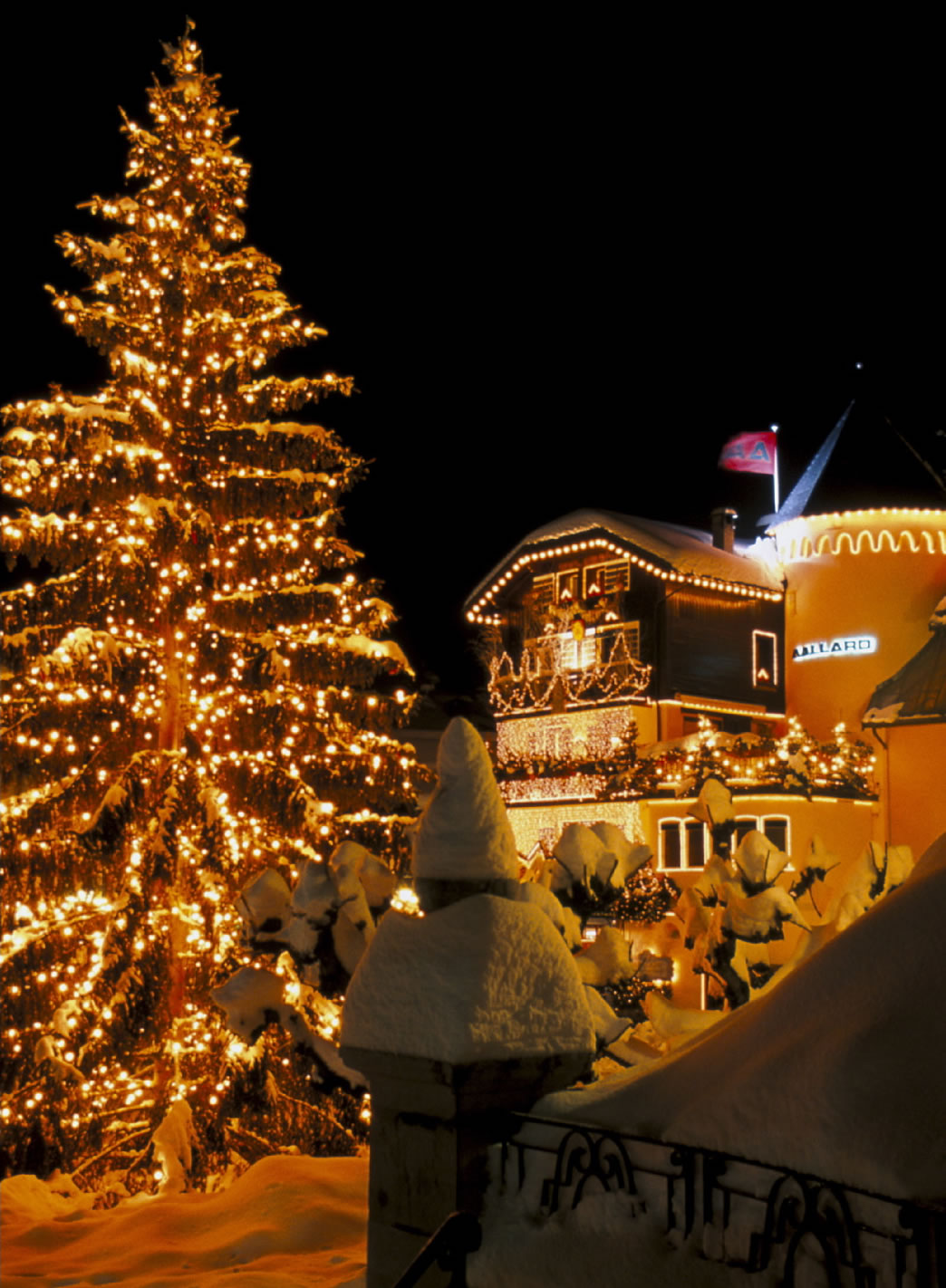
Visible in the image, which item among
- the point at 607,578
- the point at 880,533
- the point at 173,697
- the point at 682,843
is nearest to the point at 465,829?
the point at 173,697

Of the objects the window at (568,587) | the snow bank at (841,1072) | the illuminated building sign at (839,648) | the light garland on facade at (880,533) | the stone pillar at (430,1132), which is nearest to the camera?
the snow bank at (841,1072)

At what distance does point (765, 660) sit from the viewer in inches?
1226

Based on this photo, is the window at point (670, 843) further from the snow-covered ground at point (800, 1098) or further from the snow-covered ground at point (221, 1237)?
the snow-covered ground at point (800, 1098)

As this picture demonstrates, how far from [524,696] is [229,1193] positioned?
2409 centimetres

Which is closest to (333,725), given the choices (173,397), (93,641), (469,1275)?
(93,641)

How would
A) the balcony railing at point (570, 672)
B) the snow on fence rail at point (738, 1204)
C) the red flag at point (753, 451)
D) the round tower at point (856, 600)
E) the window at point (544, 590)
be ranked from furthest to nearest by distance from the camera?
1. the red flag at point (753, 451)
2. the window at point (544, 590)
3. the balcony railing at point (570, 672)
4. the round tower at point (856, 600)
5. the snow on fence rail at point (738, 1204)

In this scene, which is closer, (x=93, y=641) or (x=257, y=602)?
(x=93, y=641)

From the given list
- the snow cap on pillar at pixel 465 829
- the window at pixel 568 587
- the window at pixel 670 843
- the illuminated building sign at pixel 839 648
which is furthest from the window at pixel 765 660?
the snow cap on pillar at pixel 465 829

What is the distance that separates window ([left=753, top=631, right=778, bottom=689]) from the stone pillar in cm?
2661

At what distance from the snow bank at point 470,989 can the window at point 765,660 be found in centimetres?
2643

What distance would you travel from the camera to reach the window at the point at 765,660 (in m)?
30.8

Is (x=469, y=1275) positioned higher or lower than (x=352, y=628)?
lower

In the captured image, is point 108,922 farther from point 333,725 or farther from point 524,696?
point 524,696

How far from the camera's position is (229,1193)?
816cm
